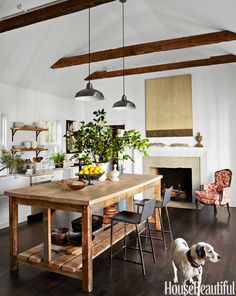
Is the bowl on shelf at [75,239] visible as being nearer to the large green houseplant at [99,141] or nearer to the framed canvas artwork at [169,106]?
the large green houseplant at [99,141]

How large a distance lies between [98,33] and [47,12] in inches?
87.3

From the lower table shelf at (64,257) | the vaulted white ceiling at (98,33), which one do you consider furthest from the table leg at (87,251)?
the vaulted white ceiling at (98,33)

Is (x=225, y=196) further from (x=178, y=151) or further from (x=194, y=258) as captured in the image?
(x=194, y=258)

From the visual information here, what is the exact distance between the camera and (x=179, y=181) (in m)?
6.94

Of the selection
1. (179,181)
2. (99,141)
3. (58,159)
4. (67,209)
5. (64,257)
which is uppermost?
(99,141)

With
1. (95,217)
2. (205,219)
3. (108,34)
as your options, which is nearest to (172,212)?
(205,219)

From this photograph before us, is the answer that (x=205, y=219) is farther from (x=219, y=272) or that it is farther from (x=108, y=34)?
(x=108, y=34)

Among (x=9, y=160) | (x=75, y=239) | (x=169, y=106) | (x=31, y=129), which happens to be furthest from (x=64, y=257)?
(x=169, y=106)

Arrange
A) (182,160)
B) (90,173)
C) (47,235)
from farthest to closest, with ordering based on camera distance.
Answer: (182,160), (90,173), (47,235)

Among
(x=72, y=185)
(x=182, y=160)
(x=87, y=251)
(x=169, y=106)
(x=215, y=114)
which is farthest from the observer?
(x=169, y=106)

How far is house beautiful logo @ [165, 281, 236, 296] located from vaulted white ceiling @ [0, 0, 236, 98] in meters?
3.11

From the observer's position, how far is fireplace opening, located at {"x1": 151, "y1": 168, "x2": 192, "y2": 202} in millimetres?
6758

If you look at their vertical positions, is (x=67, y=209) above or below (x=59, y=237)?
above

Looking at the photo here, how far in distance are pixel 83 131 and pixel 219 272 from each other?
93.3 inches
